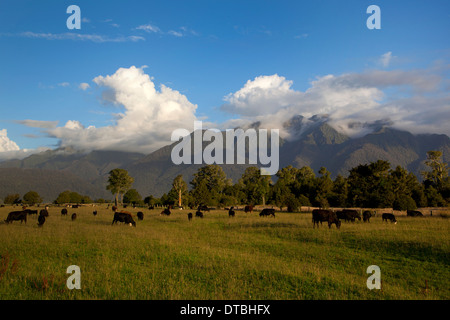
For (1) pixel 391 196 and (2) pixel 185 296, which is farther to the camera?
(1) pixel 391 196

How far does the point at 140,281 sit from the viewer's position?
11.1 metres

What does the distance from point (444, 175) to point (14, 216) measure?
118 meters

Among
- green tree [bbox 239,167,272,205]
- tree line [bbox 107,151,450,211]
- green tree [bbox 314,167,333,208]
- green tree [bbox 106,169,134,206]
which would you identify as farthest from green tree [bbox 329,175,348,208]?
green tree [bbox 106,169,134,206]

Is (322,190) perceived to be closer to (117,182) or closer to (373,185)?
(373,185)

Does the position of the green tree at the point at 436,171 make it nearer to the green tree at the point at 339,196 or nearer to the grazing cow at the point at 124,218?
the green tree at the point at 339,196

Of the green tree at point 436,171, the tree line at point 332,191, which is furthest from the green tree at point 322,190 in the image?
the green tree at point 436,171

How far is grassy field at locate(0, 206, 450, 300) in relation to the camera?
400 inches

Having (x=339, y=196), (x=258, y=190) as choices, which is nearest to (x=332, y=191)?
(x=339, y=196)

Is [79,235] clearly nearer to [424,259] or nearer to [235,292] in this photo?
[235,292]

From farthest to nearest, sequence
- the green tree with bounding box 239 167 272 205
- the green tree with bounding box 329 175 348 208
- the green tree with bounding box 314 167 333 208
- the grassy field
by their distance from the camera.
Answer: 1. the green tree with bounding box 239 167 272 205
2. the green tree with bounding box 314 167 333 208
3. the green tree with bounding box 329 175 348 208
4. the grassy field

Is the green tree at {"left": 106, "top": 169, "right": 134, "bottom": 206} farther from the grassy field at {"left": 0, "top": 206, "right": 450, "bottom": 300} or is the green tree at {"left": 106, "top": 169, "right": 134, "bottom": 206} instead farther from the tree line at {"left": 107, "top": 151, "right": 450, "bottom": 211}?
the grassy field at {"left": 0, "top": 206, "right": 450, "bottom": 300}

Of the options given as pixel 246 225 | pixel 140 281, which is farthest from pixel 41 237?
pixel 246 225

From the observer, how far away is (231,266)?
13.5m
